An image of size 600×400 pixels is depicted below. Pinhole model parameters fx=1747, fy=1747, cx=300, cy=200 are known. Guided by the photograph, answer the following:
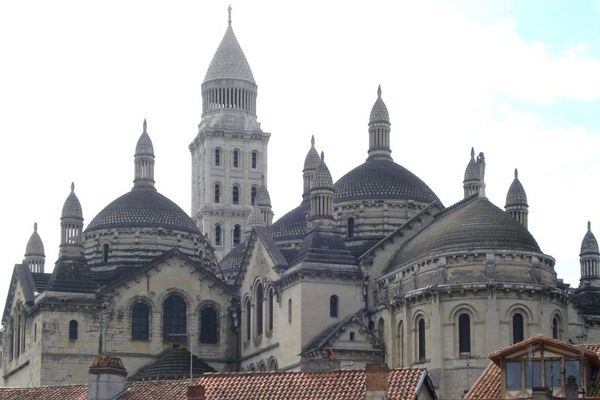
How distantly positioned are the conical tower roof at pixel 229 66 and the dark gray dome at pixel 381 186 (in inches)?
1466

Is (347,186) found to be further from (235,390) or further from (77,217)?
(235,390)

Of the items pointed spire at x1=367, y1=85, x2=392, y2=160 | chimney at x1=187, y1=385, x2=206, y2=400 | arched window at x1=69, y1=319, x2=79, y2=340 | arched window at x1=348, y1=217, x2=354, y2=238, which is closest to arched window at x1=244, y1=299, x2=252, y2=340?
arched window at x1=348, y1=217, x2=354, y2=238

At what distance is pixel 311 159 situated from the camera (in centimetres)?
10625

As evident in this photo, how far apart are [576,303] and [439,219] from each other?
9042mm

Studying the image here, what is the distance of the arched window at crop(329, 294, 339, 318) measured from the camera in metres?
87.3

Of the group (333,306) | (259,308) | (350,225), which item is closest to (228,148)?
(350,225)

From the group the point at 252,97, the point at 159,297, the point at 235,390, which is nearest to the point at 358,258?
the point at 159,297

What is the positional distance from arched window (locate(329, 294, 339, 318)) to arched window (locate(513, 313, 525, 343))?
32.9 ft

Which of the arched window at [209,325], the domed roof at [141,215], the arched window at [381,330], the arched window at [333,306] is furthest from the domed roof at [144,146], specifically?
the arched window at [381,330]

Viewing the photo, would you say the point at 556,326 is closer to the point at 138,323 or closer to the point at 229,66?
the point at 138,323

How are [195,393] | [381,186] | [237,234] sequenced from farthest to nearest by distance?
[237,234]
[381,186]
[195,393]

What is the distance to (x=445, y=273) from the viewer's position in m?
82.5

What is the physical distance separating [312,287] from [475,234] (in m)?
8.96

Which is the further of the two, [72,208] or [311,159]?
[311,159]
